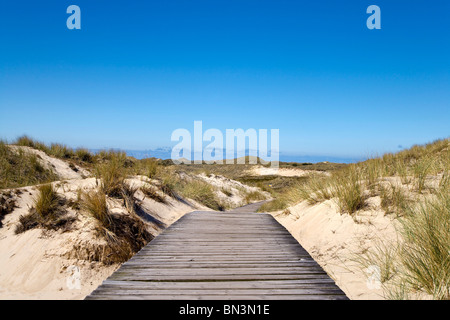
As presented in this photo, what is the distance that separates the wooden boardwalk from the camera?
2.87m

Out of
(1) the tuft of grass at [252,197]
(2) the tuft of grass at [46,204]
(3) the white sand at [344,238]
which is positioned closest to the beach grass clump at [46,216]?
(2) the tuft of grass at [46,204]

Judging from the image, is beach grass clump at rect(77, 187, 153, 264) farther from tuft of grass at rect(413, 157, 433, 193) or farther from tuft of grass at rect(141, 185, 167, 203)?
tuft of grass at rect(413, 157, 433, 193)

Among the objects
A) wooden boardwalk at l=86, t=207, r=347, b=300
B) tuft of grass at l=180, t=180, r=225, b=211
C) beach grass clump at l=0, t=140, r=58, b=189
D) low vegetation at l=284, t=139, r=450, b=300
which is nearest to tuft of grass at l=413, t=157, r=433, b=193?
low vegetation at l=284, t=139, r=450, b=300

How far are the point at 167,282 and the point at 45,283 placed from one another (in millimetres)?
2760

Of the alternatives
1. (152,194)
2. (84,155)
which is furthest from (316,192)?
(84,155)

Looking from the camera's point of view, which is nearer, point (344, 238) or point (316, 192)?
point (344, 238)

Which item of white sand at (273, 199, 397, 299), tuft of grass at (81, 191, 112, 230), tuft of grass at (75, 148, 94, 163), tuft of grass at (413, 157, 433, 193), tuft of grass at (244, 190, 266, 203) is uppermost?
tuft of grass at (75, 148, 94, 163)

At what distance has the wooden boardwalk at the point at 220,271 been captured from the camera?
2.87 metres

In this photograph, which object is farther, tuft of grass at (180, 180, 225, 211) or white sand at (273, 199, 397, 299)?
tuft of grass at (180, 180, 225, 211)

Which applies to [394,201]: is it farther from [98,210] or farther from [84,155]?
[84,155]

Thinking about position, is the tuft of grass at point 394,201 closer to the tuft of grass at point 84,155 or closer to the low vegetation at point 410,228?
the low vegetation at point 410,228

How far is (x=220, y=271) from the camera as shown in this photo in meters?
3.46

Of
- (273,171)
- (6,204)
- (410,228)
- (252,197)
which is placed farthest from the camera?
(273,171)

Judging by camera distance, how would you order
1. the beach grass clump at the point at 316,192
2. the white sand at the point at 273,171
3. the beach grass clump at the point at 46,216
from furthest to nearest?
the white sand at the point at 273,171 < the beach grass clump at the point at 316,192 < the beach grass clump at the point at 46,216
